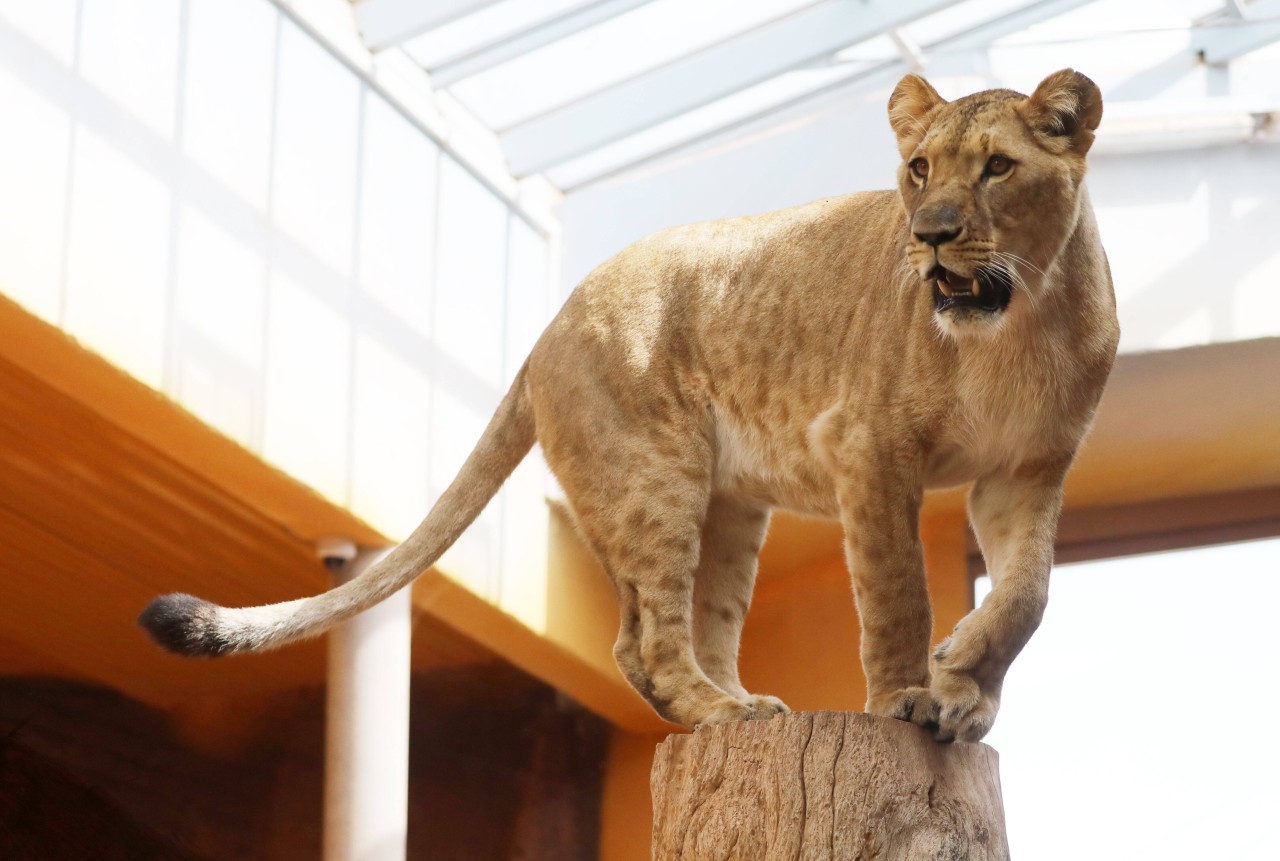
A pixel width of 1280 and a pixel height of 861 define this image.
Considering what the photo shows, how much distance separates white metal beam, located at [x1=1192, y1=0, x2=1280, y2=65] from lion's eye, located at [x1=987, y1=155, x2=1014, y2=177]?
6072mm

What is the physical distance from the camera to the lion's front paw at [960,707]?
12.1 ft

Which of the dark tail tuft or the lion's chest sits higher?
the lion's chest

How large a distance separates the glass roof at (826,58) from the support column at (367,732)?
2693mm

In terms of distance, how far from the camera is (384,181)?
8531 mm

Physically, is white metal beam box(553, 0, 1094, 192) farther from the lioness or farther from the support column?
the lioness

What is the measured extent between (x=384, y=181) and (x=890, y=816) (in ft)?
18.9

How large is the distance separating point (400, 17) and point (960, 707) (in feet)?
18.3

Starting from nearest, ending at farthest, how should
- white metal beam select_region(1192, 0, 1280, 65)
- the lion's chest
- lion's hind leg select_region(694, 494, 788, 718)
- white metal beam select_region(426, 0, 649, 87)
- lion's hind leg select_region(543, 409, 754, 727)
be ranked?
the lion's chest < lion's hind leg select_region(543, 409, 754, 727) < lion's hind leg select_region(694, 494, 788, 718) < white metal beam select_region(426, 0, 649, 87) < white metal beam select_region(1192, 0, 1280, 65)

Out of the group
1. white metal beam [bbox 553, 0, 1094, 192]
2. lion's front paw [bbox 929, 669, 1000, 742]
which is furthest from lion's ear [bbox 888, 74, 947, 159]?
white metal beam [bbox 553, 0, 1094, 192]

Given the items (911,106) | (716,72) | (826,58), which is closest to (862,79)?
(826,58)

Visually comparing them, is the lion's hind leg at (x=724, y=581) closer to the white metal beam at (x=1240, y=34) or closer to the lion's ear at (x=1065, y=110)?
the lion's ear at (x=1065, y=110)

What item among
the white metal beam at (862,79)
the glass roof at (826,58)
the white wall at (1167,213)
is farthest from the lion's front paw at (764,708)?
the white metal beam at (862,79)

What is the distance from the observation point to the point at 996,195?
3.78 meters

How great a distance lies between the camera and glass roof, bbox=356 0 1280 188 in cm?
898
